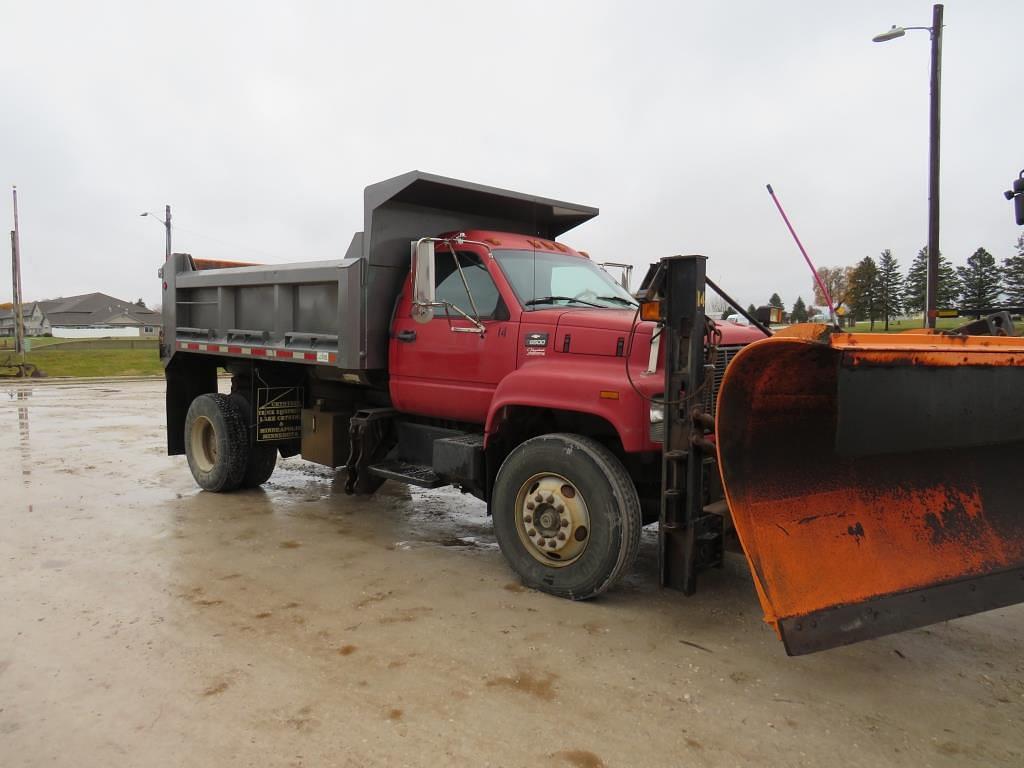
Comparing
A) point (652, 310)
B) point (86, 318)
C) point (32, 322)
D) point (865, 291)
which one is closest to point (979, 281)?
point (865, 291)

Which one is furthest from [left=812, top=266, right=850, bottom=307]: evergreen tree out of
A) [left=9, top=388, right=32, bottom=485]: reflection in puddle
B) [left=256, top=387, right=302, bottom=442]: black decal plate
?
[left=9, top=388, right=32, bottom=485]: reflection in puddle

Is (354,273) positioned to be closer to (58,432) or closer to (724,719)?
(724,719)

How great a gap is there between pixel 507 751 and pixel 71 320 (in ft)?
340

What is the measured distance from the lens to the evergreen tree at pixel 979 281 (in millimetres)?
9798

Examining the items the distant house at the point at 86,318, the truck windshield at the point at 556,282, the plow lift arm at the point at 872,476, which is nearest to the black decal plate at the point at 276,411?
the truck windshield at the point at 556,282

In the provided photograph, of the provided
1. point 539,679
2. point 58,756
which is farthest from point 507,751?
point 58,756

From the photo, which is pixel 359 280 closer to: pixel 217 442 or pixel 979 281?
pixel 217 442

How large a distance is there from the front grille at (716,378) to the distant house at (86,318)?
286ft

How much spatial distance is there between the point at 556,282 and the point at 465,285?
2.26ft

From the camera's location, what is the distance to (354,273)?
6102mm

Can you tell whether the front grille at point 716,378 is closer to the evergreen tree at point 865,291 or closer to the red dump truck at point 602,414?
the red dump truck at point 602,414

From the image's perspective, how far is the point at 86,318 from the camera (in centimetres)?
9188

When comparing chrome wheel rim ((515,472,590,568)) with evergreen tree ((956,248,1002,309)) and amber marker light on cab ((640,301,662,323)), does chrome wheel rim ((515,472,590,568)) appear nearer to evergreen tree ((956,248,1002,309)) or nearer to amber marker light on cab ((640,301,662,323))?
amber marker light on cab ((640,301,662,323))

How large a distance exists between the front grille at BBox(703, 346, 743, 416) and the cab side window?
1.69 meters
